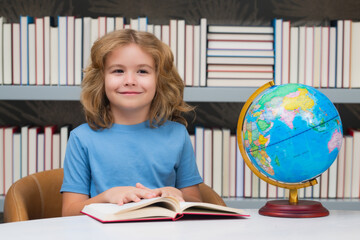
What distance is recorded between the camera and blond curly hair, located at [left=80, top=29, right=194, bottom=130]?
4.93 ft

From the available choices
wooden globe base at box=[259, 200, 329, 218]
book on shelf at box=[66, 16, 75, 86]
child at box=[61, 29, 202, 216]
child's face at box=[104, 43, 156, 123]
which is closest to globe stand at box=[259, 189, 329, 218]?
wooden globe base at box=[259, 200, 329, 218]

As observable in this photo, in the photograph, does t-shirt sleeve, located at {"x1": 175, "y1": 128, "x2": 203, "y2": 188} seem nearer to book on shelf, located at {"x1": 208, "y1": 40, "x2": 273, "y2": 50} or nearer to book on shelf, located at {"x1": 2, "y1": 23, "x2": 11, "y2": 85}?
book on shelf, located at {"x1": 208, "y1": 40, "x2": 273, "y2": 50}

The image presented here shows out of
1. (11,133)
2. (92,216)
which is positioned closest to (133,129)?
(92,216)

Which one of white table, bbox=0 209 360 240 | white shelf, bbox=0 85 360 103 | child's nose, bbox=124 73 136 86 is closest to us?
white table, bbox=0 209 360 240

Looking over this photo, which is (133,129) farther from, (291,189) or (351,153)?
(351,153)

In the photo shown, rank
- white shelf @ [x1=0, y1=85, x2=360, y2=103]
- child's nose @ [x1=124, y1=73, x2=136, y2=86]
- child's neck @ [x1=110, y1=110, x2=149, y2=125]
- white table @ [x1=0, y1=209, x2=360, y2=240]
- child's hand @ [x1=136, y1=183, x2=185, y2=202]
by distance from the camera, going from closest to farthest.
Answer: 1. white table @ [x1=0, y1=209, x2=360, y2=240]
2. child's hand @ [x1=136, y1=183, x2=185, y2=202]
3. child's nose @ [x1=124, y1=73, x2=136, y2=86]
4. child's neck @ [x1=110, y1=110, x2=149, y2=125]
5. white shelf @ [x1=0, y1=85, x2=360, y2=103]

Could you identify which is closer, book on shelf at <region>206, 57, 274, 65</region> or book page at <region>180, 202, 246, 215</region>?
book page at <region>180, 202, 246, 215</region>

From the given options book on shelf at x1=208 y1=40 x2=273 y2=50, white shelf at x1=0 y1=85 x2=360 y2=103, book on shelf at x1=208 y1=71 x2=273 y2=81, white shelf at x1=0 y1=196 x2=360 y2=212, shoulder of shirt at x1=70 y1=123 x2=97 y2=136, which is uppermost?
book on shelf at x1=208 y1=40 x2=273 y2=50

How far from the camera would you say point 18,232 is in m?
0.94

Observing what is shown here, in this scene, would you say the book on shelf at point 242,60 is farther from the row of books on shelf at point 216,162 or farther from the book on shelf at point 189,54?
the row of books on shelf at point 216,162

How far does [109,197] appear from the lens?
1.22 metres

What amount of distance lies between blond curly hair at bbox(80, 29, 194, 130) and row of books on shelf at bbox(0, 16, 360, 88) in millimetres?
431

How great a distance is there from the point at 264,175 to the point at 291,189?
70mm

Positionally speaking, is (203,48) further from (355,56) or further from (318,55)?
(355,56)
